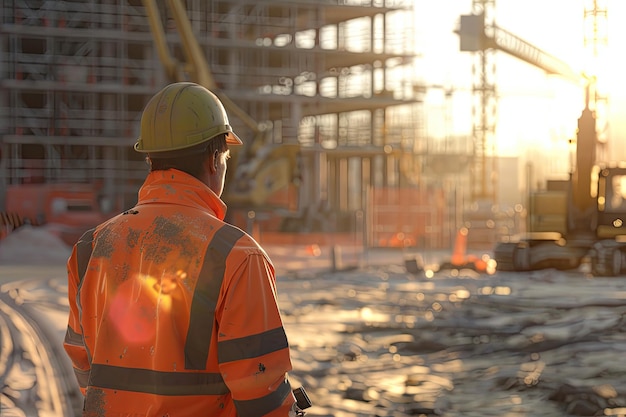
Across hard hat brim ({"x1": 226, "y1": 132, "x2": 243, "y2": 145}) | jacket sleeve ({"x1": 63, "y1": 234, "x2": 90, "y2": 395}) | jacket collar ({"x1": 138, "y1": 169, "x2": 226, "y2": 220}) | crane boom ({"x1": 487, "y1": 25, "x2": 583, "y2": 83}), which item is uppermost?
crane boom ({"x1": 487, "y1": 25, "x2": 583, "y2": 83})

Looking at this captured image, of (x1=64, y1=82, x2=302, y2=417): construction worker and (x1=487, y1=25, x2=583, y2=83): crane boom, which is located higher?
(x1=487, y1=25, x2=583, y2=83): crane boom

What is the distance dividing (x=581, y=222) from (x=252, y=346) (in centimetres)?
1994

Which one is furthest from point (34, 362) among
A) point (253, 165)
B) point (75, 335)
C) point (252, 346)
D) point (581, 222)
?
point (253, 165)

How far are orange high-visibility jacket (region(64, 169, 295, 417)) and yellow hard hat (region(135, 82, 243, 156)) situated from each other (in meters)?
0.09

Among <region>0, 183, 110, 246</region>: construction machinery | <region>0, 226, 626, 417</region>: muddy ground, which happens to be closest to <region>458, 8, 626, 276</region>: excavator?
<region>0, 226, 626, 417</region>: muddy ground

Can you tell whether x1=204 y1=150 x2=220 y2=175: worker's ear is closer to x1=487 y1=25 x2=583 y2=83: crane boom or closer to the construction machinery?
the construction machinery

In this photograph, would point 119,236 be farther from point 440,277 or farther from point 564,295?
point 440,277

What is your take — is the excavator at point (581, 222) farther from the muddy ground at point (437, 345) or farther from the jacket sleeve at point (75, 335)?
the jacket sleeve at point (75, 335)

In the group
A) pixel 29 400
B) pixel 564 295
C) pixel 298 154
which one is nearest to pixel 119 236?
pixel 29 400

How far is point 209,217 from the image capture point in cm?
247

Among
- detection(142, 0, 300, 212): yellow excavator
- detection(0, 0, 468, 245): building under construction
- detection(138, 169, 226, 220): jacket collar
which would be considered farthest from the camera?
detection(0, 0, 468, 245): building under construction

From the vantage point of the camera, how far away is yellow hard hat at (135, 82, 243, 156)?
8.43 ft

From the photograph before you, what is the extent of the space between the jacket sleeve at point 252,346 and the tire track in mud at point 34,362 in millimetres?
5368

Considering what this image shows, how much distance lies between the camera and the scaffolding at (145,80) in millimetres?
46062
